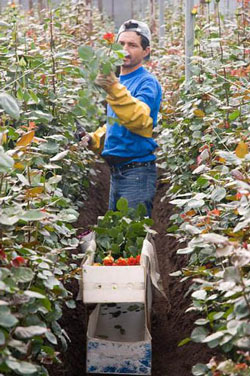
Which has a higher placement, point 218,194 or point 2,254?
Answer: point 2,254

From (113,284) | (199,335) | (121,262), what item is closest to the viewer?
(199,335)

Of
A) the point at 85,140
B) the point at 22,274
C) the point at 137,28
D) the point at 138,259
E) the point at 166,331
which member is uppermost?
the point at 137,28

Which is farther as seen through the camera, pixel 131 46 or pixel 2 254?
pixel 131 46

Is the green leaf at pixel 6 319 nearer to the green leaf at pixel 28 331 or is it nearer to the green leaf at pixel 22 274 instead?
the green leaf at pixel 28 331

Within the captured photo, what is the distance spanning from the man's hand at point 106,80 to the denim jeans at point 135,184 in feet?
2.40

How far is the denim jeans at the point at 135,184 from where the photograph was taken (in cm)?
415

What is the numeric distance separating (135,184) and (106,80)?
86cm

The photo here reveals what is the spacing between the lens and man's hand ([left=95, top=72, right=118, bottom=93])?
344cm

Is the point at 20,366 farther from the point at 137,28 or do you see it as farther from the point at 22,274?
the point at 137,28

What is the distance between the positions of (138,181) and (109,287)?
1109 mm

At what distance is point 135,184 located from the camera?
4.16 meters

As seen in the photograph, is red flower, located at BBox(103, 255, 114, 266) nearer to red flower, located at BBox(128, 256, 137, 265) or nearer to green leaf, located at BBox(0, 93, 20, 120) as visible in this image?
red flower, located at BBox(128, 256, 137, 265)

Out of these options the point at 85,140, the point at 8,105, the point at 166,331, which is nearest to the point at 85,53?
the point at 8,105

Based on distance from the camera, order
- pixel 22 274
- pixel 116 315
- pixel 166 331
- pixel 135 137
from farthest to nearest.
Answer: pixel 135 137 → pixel 166 331 → pixel 116 315 → pixel 22 274
